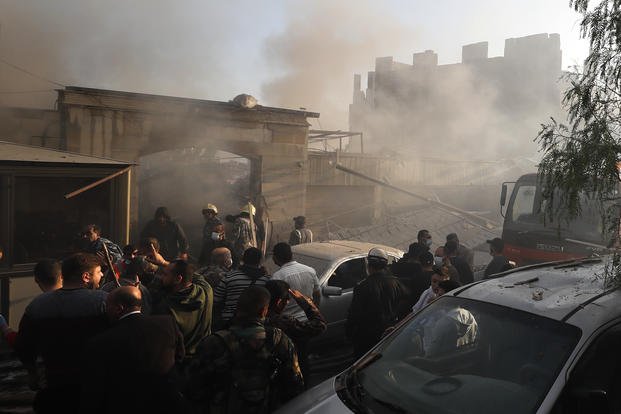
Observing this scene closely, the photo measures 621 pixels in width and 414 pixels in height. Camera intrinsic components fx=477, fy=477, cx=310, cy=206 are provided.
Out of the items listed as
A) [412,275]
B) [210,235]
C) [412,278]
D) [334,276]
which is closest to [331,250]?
[334,276]

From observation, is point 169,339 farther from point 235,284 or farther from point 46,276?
point 235,284

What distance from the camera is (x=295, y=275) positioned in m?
4.18

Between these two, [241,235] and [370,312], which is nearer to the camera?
[370,312]

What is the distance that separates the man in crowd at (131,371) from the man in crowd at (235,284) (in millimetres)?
1359

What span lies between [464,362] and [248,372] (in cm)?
117

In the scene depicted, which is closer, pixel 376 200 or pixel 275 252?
A: pixel 275 252

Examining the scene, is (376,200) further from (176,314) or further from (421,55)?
(421,55)

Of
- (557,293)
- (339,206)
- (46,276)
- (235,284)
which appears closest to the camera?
(557,293)

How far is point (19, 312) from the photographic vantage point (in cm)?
539

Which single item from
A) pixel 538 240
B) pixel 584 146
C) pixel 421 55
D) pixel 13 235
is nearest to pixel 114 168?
pixel 13 235

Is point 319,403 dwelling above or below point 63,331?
below

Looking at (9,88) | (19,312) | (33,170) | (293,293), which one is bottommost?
(19,312)

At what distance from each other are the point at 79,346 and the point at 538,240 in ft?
22.5

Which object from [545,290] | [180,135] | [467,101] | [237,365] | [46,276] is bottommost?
[237,365]
